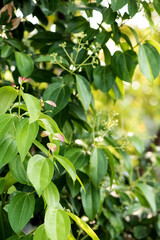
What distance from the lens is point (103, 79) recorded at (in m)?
0.97

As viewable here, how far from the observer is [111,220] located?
4.30 ft

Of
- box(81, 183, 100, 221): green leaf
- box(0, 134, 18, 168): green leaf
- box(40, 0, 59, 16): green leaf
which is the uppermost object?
box(40, 0, 59, 16): green leaf

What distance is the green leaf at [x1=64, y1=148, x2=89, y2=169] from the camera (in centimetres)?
93

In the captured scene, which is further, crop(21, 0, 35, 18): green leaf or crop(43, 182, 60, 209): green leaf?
crop(21, 0, 35, 18): green leaf

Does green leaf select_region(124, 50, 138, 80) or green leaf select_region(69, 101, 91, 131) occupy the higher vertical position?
green leaf select_region(124, 50, 138, 80)


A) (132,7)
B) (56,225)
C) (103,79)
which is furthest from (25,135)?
(132,7)

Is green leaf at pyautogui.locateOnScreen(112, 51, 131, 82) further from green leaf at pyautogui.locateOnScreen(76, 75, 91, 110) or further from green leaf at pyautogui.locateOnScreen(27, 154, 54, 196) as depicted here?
green leaf at pyautogui.locateOnScreen(27, 154, 54, 196)

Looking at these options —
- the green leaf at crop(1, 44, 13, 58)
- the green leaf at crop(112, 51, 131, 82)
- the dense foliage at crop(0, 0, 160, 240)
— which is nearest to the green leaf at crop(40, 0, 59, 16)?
the dense foliage at crop(0, 0, 160, 240)

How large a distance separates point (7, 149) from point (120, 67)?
18.7 inches

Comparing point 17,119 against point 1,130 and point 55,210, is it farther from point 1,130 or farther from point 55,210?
point 55,210

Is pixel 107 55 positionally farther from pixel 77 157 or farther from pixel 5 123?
pixel 5 123

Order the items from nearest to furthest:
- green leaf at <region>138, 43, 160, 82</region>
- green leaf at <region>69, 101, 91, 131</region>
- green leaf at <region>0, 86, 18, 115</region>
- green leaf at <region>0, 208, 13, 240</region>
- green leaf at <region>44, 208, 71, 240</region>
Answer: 1. green leaf at <region>44, 208, 71, 240</region>
2. green leaf at <region>0, 86, 18, 115</region>
3. green leaf at <region>0, 208, 13, 240</region>
4. green leaf at <region>138, 43, 160, 82</region>
5. green leaf at <region>69, 101, 91, 131</region>

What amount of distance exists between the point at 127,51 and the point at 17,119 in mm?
486

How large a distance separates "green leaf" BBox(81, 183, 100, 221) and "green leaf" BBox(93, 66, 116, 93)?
13.0 inches
